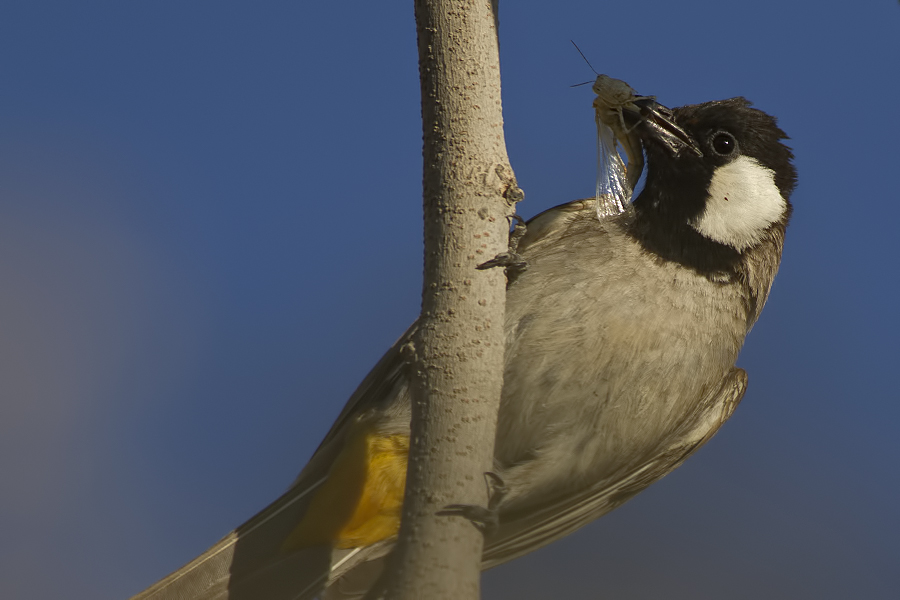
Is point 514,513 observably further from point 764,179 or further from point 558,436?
point 764,179

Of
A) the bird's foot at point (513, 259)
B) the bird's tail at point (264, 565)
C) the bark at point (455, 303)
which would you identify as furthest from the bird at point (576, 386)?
the bark at point (455, 303)

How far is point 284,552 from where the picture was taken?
246cm

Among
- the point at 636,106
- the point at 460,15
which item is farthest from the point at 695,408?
the point at 460,15

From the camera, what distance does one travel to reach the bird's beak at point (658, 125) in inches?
111

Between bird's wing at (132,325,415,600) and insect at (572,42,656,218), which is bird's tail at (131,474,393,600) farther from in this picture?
insect at (572,42,656,218)

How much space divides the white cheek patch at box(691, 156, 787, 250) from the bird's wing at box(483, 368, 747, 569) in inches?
17.5

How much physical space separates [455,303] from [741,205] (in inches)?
62.4

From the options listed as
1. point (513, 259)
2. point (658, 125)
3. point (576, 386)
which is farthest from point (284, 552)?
point (658, 125)

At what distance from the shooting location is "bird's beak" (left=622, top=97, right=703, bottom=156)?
111 inches

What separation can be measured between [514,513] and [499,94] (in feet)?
4.82

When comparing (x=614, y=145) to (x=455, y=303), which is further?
(x=614, y=145)

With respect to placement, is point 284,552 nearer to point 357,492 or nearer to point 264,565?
point 264,565

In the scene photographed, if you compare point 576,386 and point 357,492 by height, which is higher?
point 576,386

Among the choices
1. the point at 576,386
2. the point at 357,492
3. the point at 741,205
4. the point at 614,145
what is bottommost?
the point at 357,492
